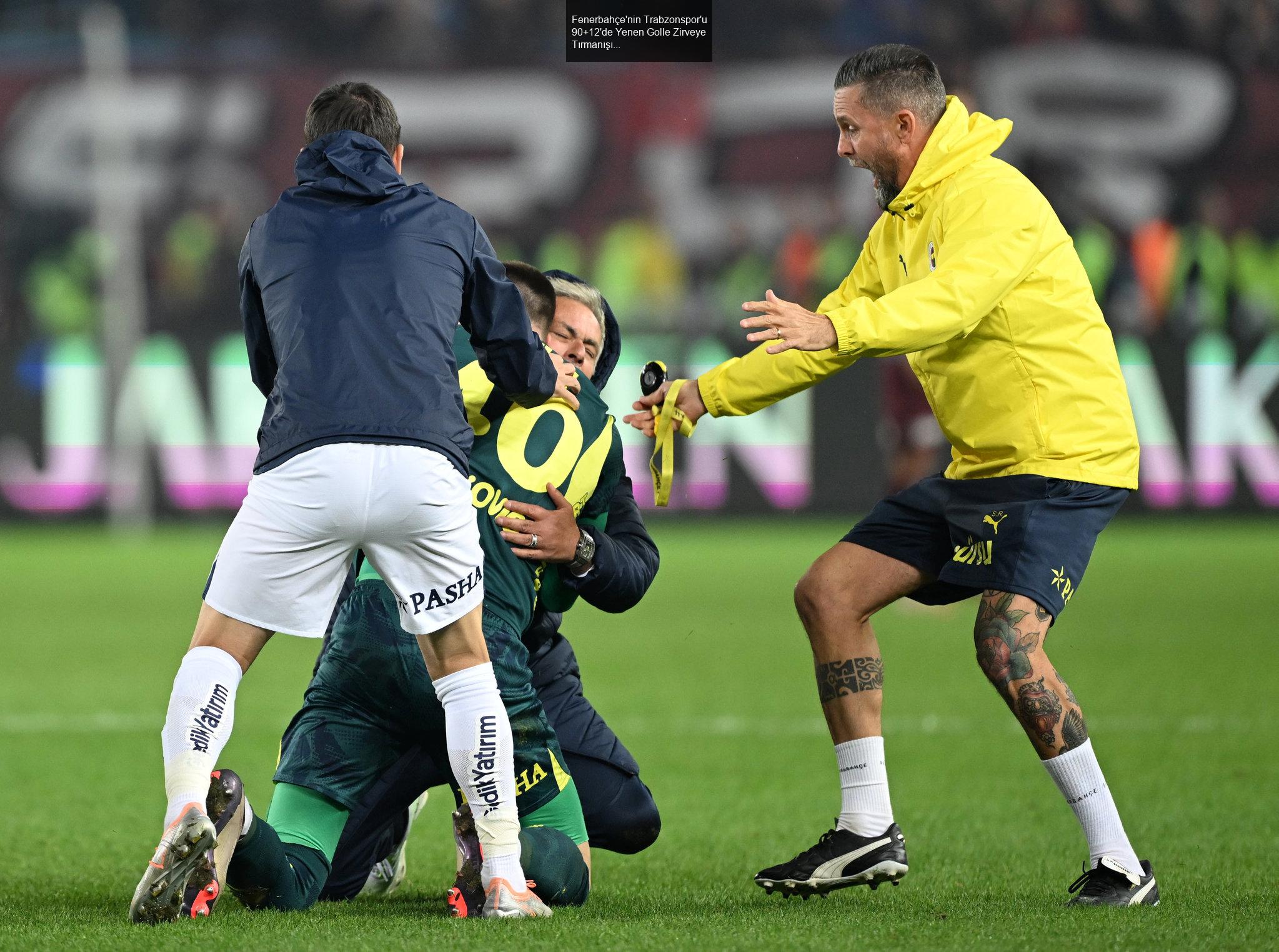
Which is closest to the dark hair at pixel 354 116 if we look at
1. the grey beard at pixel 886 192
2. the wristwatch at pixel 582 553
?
the wristwatch at pixel 582 553

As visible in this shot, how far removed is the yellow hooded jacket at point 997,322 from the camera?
12.9 feet

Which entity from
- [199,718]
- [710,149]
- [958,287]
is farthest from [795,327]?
[710,149]

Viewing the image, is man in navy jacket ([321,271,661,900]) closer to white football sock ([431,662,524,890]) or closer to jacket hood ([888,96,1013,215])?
white football sock ([431,662,524,890])

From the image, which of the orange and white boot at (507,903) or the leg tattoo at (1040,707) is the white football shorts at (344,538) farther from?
the leg tattoo at (1040,707)

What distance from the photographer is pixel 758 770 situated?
626cm

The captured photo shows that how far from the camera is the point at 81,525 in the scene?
16.5 meters

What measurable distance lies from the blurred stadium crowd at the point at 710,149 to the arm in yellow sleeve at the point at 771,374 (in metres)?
12.3

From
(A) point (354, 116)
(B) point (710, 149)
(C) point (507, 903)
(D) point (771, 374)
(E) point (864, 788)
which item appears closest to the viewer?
(C) point (507, 903)

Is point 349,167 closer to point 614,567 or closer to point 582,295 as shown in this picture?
point 582,295

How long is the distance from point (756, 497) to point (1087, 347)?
38.7 feet

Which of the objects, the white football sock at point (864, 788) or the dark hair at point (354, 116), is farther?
the white football sock at point (864, 788)

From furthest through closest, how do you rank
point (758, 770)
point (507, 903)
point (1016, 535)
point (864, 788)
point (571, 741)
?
1. point (758, 770)
2. point (571, 741)
3. point (864, 788)
4. point (1016, 535)
5. point (507, 903)

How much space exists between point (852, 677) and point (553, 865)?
2.92 feet

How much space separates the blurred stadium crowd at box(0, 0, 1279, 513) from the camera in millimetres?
17359
